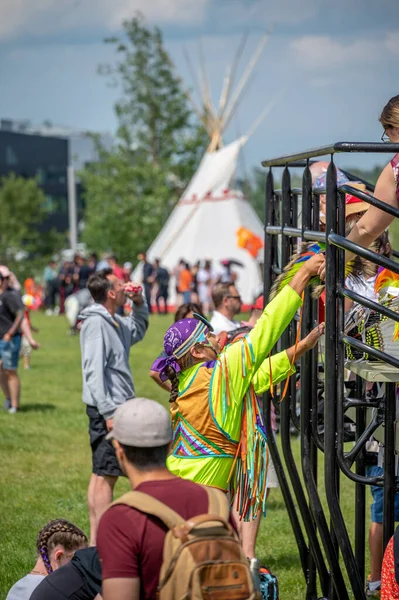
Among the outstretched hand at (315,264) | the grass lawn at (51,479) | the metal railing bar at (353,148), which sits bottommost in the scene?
the grass lawn at (51,479)

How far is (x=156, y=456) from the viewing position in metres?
3.26

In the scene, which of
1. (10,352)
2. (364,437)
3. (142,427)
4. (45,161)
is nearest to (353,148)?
(364,437)

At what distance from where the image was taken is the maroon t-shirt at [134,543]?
3.09 metres

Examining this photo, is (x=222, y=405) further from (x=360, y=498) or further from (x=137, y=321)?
(x=137, y=321)

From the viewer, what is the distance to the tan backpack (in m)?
2.99

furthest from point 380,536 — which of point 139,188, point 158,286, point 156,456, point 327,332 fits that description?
point 139,188

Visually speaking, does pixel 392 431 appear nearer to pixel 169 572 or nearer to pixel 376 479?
pixel 376 479

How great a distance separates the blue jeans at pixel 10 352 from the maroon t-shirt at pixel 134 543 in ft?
33.4

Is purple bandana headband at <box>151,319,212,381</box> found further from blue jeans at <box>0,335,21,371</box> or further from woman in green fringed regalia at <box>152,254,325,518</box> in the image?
blue jeans at <box>0,335,21,371</box>

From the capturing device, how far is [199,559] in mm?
2992

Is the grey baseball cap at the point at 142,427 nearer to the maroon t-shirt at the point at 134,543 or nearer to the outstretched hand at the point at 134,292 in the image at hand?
the maroon t-shirt at the point at 134,543

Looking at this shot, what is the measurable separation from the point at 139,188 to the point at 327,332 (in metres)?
50.8

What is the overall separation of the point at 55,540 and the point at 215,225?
3332cm

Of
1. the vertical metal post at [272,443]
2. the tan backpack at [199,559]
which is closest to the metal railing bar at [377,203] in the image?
the tan backpack at [199,559]
